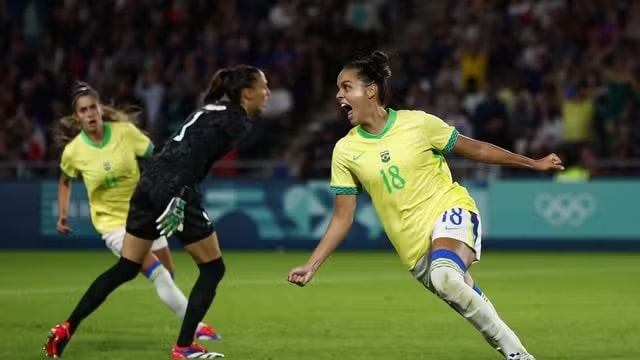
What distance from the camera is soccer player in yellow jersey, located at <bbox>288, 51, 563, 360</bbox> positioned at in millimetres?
9867

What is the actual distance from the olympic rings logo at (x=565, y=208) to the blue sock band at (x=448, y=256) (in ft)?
49.5

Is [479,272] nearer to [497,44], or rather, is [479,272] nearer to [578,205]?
[578,205]

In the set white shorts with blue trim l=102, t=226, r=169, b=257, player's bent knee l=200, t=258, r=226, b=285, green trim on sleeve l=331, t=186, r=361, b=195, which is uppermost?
green trim on sleeve l=331, t=186, r=361, b=195

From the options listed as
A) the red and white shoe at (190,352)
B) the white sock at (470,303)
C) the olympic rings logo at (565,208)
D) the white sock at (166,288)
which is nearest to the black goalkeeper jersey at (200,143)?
the red and white shoe at (190,352)

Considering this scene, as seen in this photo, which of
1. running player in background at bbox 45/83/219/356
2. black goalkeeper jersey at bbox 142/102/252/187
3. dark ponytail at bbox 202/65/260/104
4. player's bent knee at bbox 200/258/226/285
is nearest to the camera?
black goalkeeper jersey at bbox 142/102/252/187

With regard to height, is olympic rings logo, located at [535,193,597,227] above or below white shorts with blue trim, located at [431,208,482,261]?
below

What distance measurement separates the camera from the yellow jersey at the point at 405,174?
32.6 feet

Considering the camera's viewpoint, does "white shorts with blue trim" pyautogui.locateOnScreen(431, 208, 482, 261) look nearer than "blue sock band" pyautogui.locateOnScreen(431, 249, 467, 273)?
Result: No

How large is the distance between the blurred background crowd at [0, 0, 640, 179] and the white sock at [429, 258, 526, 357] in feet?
48.3

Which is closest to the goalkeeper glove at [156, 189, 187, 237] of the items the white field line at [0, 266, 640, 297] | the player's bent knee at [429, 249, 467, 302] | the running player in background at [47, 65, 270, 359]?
the running player in background at [47, 65, 270, 359]

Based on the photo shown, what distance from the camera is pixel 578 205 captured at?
24.6m

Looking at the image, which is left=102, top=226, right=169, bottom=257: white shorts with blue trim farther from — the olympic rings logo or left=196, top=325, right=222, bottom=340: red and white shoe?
the olympic rings logo

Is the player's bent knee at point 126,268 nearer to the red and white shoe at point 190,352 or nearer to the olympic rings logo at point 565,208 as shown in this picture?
the red and white shoe at point 190,352

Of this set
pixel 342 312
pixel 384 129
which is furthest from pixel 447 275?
pixel 342 312
